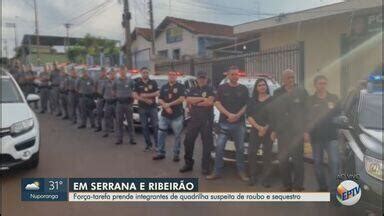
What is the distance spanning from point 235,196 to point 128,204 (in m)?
1.06

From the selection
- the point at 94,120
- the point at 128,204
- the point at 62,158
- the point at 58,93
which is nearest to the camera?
the point at 128,204

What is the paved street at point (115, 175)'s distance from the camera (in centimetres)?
342

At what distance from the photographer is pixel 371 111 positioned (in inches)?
127

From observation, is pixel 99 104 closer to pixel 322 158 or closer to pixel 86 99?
pixel 86 99

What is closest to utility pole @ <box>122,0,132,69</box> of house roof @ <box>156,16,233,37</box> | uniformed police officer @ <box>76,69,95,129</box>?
house roof @ <box>156,16,233,37</box>

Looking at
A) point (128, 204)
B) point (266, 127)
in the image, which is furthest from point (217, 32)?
point (128, 204)

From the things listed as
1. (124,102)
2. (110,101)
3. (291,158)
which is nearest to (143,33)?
(124,102)

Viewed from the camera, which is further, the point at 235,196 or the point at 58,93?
the point at 58,93

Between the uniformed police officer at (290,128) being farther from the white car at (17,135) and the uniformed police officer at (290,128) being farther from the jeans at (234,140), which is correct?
the white car at (17,135)

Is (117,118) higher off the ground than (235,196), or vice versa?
(117,118)

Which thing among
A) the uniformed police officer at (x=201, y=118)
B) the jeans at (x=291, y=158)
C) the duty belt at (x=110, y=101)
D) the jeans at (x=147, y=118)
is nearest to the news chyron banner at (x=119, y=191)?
the jeans at (x=291, y=158)

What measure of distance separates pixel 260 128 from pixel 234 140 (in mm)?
488

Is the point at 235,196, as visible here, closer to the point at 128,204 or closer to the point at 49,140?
the point at 128,204

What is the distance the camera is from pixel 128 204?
3367mm
